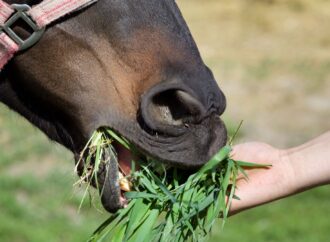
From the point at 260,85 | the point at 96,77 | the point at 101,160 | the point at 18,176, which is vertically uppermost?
the point at 96,77

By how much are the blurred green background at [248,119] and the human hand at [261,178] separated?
506mm

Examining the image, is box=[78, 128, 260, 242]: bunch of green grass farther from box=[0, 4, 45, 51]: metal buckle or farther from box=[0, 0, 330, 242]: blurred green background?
box=[0, 4, 45, 51]: metal buckle

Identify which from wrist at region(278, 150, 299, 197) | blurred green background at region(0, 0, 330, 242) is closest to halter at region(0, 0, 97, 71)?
blurred green background at region(0, 0, 330, 242)

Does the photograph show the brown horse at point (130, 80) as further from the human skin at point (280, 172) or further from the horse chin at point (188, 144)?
the human skin at point (280, 172)

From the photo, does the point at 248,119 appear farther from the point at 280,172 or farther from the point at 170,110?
the point at 170,110

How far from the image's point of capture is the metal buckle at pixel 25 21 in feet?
9.86

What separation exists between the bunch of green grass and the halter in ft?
1.29

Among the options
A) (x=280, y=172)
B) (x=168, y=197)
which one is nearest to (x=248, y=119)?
(x=280, y=172)

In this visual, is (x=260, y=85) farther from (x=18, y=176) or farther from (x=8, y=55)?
(x=8, y=55)

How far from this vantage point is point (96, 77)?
9.73ft

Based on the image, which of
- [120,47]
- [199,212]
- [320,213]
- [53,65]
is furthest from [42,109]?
[320,213]

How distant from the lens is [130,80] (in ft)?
9.59

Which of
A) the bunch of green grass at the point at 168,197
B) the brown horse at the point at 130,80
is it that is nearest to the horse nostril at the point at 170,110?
the brown horse at the point at 130,80

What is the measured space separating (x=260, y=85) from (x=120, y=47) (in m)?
6.42
